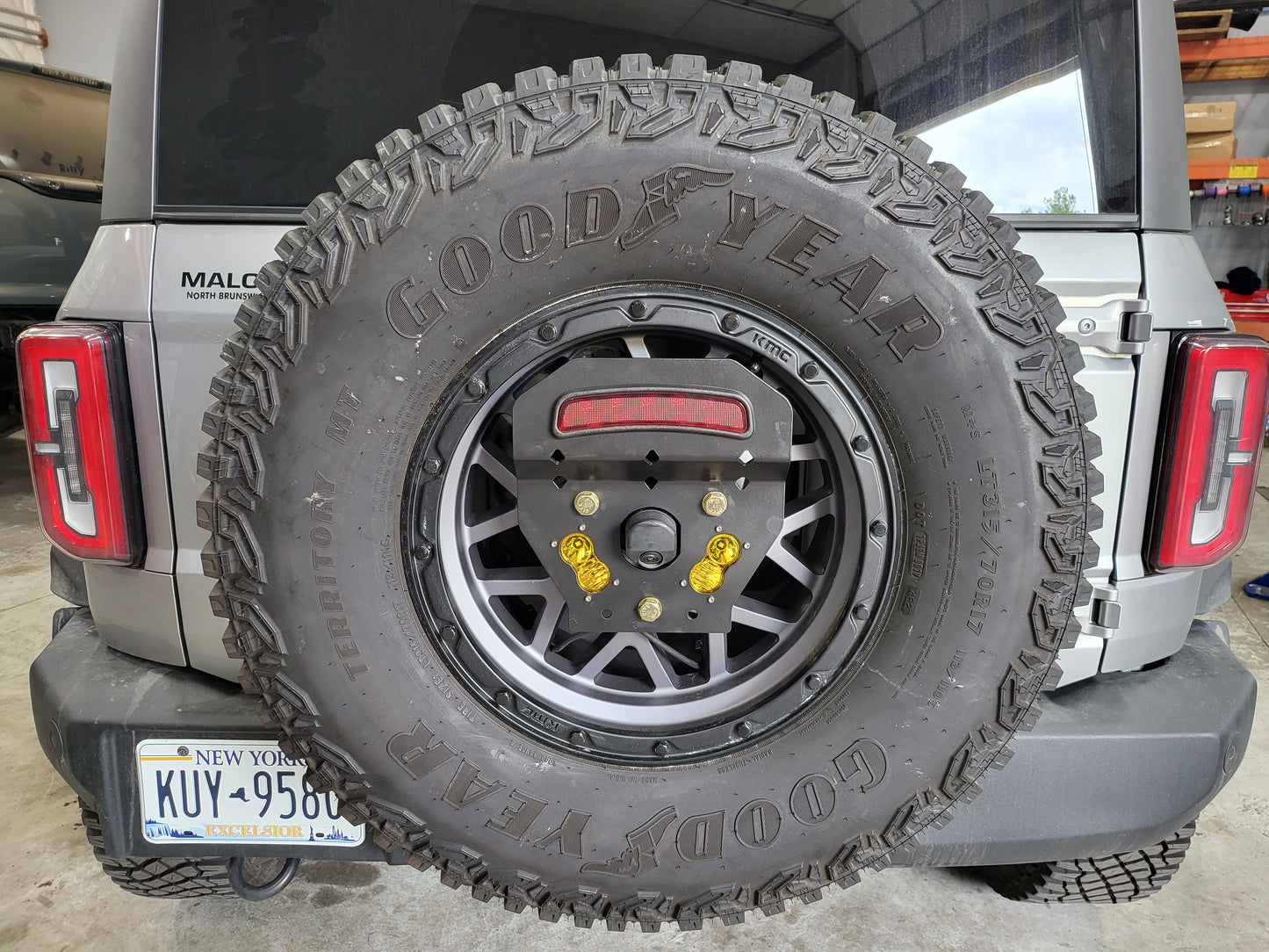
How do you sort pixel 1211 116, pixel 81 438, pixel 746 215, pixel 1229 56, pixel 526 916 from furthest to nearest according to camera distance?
pixel 1229 56 → pixel 1211 116 → pixel 526 916 → pixel 81 438 → pixel 746 215

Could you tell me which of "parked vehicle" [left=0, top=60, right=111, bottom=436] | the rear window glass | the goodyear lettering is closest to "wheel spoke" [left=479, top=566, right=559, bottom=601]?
the goodyear lettering

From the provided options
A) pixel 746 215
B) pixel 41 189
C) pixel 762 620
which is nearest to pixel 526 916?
pixel 762 620

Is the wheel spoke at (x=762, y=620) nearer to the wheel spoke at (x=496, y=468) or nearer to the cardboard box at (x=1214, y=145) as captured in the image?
the wheel spoke at (x=496, y=468)

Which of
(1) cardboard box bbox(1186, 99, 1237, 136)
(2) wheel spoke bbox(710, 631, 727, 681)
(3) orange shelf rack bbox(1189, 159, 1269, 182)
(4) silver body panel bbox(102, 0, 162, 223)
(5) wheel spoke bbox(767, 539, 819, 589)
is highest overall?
(1) cardboard box bbox(1186, 99, 1237, 136)

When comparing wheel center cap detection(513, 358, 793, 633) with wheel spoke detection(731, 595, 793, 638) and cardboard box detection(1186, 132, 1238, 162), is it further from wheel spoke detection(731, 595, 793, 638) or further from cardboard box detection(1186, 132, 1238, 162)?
cardboard box detection(1186, 132, 1238, 162)

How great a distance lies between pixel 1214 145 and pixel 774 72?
7.73 meters

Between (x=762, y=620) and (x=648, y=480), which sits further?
(x=762, y=620)

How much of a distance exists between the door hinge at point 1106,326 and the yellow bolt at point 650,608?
79 centimetres

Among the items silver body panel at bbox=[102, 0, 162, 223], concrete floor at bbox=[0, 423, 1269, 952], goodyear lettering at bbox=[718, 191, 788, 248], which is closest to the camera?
goodyear lettering at bbox=[718, 191, 788, 248]

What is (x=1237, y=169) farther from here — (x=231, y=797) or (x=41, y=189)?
(x=41, y=189)

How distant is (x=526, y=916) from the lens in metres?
2.00

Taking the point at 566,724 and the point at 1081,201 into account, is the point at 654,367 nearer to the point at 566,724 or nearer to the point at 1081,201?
the point at 566,724

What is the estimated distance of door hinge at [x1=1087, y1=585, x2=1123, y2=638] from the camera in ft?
4.85

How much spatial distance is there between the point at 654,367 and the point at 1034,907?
1.76 meters
